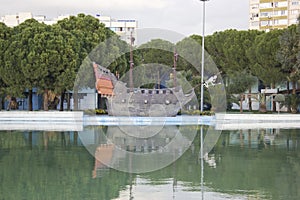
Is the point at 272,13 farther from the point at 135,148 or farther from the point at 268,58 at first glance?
the point at 135,148

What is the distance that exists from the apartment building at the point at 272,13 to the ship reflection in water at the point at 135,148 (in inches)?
1884

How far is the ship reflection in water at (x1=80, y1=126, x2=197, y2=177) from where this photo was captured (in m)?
11.5

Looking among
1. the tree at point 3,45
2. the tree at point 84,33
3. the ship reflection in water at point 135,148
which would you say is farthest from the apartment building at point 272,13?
the ship reflection in water at point 135,148

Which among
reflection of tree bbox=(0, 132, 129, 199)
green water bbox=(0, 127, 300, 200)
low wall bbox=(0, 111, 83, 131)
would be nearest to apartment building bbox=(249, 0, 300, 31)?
low wall bbox=(0, 111, 83, 131)

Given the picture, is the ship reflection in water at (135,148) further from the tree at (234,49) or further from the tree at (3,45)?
the tree at (234,49)

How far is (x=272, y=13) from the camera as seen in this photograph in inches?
2618

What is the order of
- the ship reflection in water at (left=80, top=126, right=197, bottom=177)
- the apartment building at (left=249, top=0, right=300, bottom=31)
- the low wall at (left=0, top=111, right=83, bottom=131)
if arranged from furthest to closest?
the apartment building at (left=249, top=0, right=300, bottom=31)
the low wall at (left=0, top=111, right=83, bottom=131)
the ship reflection in water at (left=80, top=126, right=197, bottom=177)

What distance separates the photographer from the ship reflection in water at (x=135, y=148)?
1148cm

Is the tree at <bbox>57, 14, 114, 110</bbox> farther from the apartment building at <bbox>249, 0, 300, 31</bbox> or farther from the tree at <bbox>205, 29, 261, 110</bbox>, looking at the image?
the apartment building at <bbox>249, 0, 300, 31</bbox>

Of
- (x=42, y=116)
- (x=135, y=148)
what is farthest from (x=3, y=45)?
(x=135, y=148)

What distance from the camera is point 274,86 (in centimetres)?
3812

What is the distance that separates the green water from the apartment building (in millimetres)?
52789

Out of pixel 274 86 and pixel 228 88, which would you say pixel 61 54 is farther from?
pixel 274 86

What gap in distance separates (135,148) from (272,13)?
2185 inches
